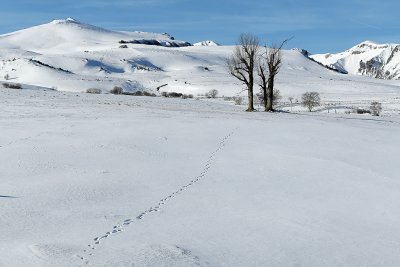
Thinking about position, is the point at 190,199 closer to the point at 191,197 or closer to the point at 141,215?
the point at 191,197

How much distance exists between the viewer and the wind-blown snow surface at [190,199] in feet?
34.5

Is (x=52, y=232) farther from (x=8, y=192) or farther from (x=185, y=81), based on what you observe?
(x=185, y=81)

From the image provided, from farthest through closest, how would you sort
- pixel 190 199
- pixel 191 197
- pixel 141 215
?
pixel 191 197
pixel 190 199
pixel 141 215

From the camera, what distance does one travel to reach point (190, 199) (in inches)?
567

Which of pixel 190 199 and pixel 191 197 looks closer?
pixel 190 199

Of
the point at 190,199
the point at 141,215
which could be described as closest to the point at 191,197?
the point at 190,199

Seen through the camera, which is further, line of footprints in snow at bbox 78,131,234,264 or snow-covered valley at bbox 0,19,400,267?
snow-covered valley at bbox 0,19,400,267

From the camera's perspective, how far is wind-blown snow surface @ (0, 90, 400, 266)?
34.5ft

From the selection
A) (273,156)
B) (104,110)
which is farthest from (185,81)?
(273,156)

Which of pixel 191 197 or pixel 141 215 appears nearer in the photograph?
pixel 141 215

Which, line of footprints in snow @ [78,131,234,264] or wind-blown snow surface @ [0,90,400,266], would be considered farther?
wind-blown snow surface @ [0,90,400,266]

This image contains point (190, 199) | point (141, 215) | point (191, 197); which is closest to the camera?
point (141, 215)

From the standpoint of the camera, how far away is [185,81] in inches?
7623

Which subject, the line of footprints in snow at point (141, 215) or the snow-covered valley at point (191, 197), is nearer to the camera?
the line of footprints in snow at point (141, 215)
